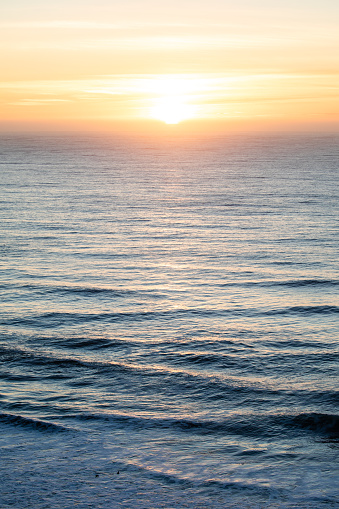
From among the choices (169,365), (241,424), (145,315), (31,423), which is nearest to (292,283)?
(145,315)

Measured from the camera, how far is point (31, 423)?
1652 cm

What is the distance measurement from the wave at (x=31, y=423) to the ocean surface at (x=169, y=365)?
0.17ft

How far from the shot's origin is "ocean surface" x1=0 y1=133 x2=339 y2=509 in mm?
13656

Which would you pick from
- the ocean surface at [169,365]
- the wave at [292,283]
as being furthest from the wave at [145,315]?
the wave at [292,283]

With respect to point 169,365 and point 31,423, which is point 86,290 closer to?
point 169,365

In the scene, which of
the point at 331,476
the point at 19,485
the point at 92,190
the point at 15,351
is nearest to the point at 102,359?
the point at 15,351

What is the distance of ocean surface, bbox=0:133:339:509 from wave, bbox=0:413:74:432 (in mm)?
51

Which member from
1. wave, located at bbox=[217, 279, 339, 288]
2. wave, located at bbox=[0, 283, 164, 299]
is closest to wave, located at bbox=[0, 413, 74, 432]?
wave, located at bbox=[0, 283, 164, 299]

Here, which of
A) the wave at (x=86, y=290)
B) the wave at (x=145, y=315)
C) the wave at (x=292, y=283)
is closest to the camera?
the wave at (x=145, y=315)

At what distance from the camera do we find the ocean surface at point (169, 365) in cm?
1366

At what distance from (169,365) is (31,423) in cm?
659

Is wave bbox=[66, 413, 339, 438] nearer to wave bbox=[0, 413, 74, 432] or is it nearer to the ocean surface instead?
the ocean surface

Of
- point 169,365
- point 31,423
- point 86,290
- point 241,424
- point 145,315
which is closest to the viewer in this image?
point 31,423

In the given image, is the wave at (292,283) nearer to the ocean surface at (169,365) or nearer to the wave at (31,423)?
the ocean surface at (169,365)
